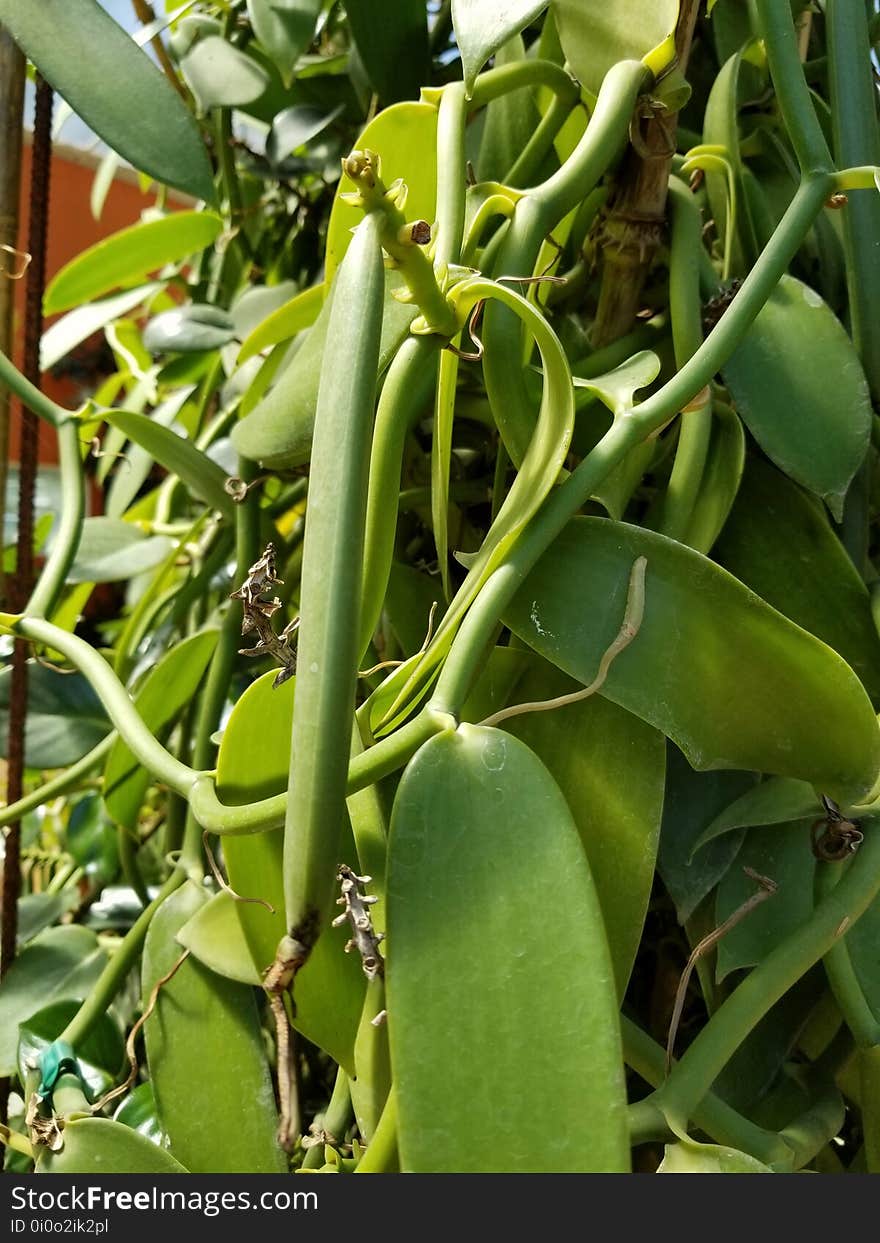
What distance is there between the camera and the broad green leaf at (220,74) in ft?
1.60

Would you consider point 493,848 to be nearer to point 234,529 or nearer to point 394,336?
point 394,336

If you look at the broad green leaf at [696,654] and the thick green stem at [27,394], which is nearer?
the broad green leaf at [696,654]

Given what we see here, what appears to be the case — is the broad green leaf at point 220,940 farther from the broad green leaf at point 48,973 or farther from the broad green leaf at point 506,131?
the broad green leaf at point 506,131

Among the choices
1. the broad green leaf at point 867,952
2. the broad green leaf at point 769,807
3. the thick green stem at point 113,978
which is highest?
the broad green leaf at point 769,807

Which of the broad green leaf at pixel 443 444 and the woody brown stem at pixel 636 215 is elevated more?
the woody brown stem at pixel 636 215

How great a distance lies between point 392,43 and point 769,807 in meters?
0.33

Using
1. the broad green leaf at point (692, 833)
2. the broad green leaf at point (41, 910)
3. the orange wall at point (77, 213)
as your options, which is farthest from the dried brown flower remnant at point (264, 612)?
the orange wall at point (77, 213)

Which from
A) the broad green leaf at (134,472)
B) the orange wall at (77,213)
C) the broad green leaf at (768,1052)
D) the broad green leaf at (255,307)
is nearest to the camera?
the broad green leaf at (768,1052)

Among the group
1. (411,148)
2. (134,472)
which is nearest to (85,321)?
(134,472)

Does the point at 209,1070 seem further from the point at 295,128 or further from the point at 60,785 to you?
the point at 295,128

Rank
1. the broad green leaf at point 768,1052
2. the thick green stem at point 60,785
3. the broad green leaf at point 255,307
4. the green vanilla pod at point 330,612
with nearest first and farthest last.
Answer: the green vanilla pod at point 330,612 < the broad green leaf at point 768,1052 < the thick green stem at point 60,785 < the broad green leaf at point 255,307

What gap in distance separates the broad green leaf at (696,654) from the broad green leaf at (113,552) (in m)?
0.34
